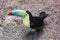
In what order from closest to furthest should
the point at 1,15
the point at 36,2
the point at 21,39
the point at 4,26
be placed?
the point at 21,39 → the point at 4,26 → the point at 1,15 → the point at 36,2

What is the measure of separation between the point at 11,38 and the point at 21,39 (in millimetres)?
145

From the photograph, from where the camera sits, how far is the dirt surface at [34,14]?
3.07m

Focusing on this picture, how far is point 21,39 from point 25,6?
30.7 inches

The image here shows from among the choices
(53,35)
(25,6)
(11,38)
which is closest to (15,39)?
(11,38)

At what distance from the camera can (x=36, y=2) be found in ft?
12.2

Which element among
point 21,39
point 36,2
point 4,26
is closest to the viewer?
point 21,39

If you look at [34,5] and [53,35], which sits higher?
[34,5]

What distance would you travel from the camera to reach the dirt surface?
10.1ft

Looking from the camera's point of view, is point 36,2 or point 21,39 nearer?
point 21,39

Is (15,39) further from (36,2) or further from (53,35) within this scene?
(36,2)

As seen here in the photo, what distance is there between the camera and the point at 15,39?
303 cm

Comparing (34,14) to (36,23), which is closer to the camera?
(36,23)

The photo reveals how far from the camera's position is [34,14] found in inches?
134

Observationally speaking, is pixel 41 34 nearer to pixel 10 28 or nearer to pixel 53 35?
pixel 53 35
